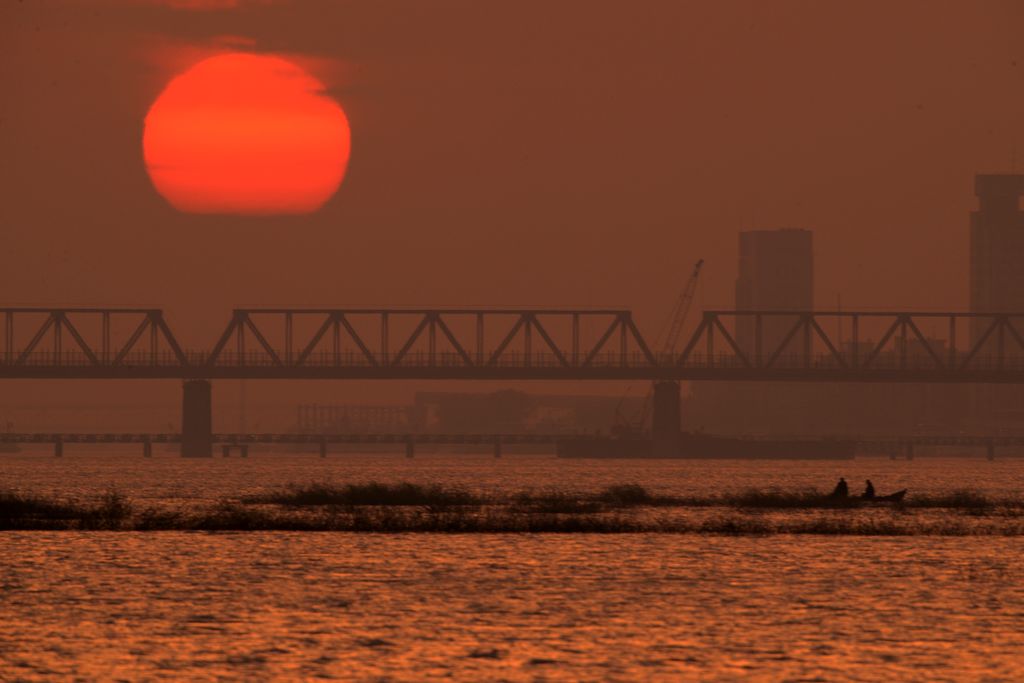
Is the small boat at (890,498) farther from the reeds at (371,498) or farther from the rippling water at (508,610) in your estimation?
the rippling water at (508,610)

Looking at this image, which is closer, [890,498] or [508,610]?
[508,610]

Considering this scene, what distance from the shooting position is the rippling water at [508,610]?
36938 millimetres

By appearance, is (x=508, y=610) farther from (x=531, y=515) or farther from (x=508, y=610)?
(x=531, y=515)

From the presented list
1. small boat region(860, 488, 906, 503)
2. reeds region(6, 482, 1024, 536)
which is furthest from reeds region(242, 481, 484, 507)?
small boat region(860, 488, 906, 503)

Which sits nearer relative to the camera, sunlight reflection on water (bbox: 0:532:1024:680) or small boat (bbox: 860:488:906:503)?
sunlight reflection on water (bbox: 0:532:1024:680)

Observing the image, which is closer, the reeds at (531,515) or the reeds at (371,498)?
the reeds at (531,515)

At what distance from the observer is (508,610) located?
156 feet

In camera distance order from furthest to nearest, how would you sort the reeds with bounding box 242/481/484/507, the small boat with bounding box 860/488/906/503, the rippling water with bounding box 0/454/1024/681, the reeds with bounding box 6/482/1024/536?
the small boat with bounding box 860/488/906/503
the reeds with bounding box 242/481/484/507
the reeds with bounding box 6/482/1024/536
the rippling water with bounding box 0/454/1024/681

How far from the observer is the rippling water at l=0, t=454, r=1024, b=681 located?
1454 inches

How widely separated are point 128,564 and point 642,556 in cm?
1731

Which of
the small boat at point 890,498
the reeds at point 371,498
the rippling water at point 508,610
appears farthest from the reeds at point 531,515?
the rippling water at point 508,610

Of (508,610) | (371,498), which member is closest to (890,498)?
(371,498)

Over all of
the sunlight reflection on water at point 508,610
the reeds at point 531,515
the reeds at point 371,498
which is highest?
the reeds at point 371,498

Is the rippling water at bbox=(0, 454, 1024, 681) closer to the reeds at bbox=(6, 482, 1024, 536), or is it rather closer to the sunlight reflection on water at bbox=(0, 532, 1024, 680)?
the sunlight reflection on water at bbox=(0, 532, 1024, 680)
